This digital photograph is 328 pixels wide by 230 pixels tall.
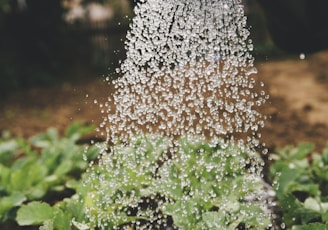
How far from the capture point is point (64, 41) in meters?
8.34

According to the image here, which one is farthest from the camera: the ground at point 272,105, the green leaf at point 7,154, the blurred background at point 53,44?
the blurred background at point 53,44

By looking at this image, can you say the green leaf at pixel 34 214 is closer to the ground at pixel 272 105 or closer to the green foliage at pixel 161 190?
the green foliage at pixel 161 190

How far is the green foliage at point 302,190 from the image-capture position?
2.41 metres

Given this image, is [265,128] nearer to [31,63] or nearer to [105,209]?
[105,209]

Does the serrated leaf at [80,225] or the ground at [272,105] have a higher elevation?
the ground at [272,105]

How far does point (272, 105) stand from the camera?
18.7 ft

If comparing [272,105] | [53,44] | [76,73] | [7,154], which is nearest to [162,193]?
[7,154]

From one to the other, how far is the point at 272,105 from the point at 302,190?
9.92 ft

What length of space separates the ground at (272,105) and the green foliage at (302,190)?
839mm

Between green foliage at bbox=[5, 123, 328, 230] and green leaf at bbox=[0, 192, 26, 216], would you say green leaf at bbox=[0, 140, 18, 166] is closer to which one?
green foliage at bbox=[5, 123, 328, 230]

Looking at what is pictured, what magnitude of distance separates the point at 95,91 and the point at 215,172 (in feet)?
14.4

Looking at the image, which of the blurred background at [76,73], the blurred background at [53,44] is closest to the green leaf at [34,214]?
the blurred background at [76,73]

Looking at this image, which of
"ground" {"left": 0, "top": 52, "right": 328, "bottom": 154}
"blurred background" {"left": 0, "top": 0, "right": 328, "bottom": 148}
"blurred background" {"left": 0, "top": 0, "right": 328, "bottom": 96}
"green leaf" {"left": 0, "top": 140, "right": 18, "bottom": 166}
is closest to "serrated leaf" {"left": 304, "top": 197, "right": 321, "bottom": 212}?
"ground" {"left": 0, "top": 52, "right": 328, "bottom": 154}

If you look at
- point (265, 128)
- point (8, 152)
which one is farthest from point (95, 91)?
point (8, 152)
